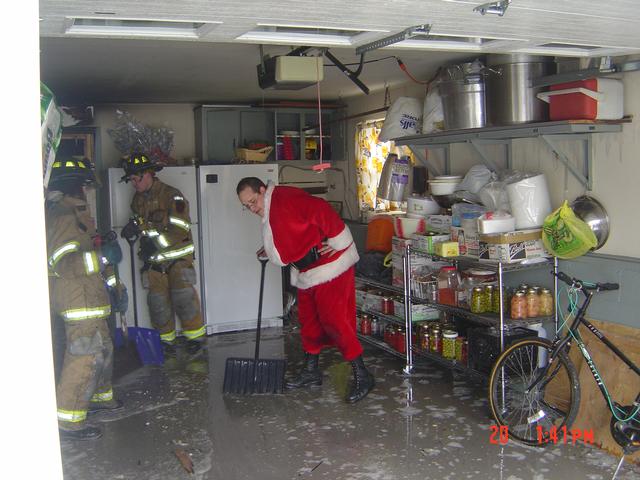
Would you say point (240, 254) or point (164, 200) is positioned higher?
point (164, 200)

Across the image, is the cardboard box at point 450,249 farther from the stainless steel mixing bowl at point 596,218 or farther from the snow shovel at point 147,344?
the snow shovel at point 147,344

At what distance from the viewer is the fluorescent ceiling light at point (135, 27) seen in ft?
7.24

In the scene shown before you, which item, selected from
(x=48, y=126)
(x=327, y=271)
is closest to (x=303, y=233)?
(x=327, y=271)

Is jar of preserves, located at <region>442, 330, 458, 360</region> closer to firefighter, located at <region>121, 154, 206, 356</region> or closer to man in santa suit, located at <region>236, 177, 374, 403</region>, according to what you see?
man in santa suit, located at <region>236, 177, 374, 403</region>

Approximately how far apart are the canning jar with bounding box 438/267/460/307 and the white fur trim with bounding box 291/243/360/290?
690 millimetres

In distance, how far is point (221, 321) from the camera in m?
6.80

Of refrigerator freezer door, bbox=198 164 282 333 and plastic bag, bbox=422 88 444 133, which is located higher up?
plastic bag, bbox=422 88 444 133

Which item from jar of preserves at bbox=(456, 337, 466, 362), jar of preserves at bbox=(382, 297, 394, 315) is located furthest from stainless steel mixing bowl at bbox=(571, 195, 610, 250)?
jar of preserves at bbox=(382, 297, 394, 315)

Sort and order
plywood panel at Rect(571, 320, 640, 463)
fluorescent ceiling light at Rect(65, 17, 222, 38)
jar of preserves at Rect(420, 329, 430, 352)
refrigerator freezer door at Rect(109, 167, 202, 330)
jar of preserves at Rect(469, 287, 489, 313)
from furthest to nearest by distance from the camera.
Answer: refrigerator freezer door at Rect(109, 167, 202, 330)
jar of preserves at Rect(420, 329, 430, 352)
jar of preserves at Rect(469, 287, 489, 313)
plywood panel at Rect(571, 320, 640, 463)
fluorescent ceiling light at Rect(65, 17, 222, 38)

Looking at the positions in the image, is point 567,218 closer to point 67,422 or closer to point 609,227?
point 609,227

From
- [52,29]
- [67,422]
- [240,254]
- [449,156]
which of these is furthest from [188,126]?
[52,29]

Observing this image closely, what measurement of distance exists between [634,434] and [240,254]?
4.25m


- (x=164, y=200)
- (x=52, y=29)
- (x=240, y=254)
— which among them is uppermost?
(x=52, y=29)

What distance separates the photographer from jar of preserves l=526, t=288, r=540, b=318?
436 cm
